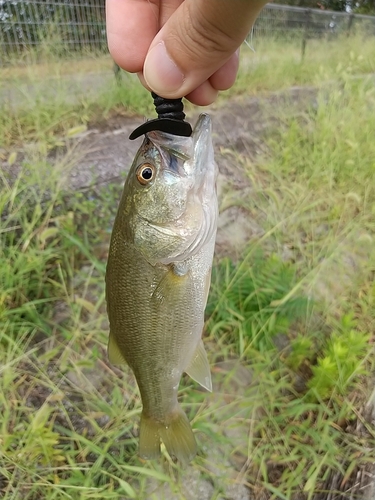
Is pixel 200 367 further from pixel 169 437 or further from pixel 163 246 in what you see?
pixel 163 246

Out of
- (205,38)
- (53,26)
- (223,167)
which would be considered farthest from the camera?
(53,26)

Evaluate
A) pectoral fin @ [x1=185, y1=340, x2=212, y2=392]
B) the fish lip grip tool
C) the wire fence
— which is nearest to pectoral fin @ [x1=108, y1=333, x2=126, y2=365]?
pectoral fin @ [x1=185, y1=340, x2=212, y2=392]

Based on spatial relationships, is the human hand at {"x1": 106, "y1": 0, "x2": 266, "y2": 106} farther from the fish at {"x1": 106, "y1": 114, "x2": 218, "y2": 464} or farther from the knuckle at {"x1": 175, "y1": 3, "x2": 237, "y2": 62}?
the fish at {"x1": 106, "y1": 114, "x2": 218, "y2": 464}

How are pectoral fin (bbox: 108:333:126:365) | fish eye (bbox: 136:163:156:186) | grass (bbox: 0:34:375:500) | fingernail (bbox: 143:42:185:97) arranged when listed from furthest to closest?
grass (bbox: 0:34:375:500)
pectoral fin (bbox: 108:333:126:365)
fish eye (bbox: 136:163:156:186)
fingernail (bbox: 143:42:185:97)

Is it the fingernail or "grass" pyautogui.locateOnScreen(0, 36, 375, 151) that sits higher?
the fingernail

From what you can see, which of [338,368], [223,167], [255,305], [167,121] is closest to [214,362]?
[255,305]

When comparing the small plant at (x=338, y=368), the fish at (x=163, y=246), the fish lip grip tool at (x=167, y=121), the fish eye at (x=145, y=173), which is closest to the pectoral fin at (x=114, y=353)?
the fish at (x=163, y=246)

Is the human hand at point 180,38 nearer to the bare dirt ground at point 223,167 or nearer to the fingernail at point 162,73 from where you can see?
the fingernail at point 162,73
